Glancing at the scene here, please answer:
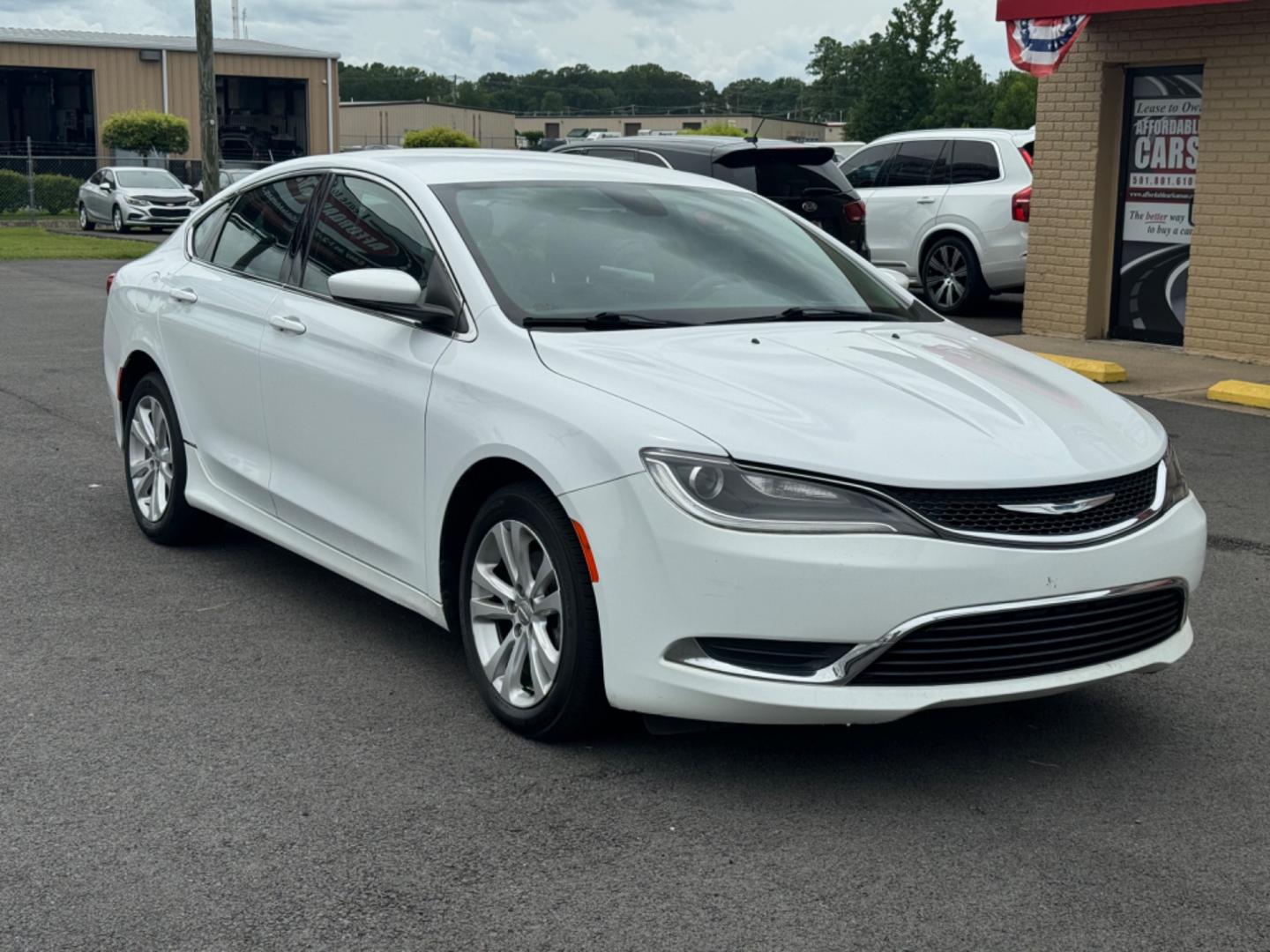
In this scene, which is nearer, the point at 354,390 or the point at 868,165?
the point at 354,390

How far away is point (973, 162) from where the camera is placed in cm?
1639

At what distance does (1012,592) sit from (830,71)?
14995cm

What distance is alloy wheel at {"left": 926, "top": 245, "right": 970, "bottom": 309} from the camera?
16.4m

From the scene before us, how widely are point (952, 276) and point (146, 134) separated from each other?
36.0 metres

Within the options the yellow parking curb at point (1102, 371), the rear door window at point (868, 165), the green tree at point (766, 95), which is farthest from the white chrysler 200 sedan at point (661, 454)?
the green tree at point (766, 95)

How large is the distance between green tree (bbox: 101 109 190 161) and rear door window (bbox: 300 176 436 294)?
1707 inches

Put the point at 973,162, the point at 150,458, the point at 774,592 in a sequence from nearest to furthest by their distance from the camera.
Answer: the point at 774,592, the point at 150,458, the point at 973,162

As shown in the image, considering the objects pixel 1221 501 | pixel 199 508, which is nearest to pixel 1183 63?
pixel 1221 501

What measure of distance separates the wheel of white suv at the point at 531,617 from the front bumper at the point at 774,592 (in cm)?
10

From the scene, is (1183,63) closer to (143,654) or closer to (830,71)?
(143,654)

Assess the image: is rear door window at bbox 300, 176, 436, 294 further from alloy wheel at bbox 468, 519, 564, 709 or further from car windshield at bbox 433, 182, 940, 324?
alloy wheel at bbox 468, 519, 564, 709

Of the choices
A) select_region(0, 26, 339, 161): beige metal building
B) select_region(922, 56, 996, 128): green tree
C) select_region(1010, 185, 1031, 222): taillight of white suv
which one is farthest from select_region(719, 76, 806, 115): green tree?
select_region(1010, 185, 1031, 222): taillight of white suv

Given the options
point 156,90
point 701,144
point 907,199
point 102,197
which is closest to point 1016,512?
point 701,144

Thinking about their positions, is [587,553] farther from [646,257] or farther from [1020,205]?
[1020,205]
